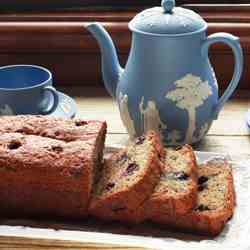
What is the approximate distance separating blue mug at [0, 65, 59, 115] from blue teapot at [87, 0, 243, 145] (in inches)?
5.9

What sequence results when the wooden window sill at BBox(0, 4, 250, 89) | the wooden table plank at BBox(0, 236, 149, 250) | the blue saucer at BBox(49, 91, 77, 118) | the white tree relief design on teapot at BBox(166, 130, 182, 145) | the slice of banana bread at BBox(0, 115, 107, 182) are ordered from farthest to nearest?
1. the wooden window sill at BBox(0, 4, 250, 89)
2. the blue saucer at BBox(49, 91, 77, 118)
3. the white tree relief design on teapot at BBox(166, 130, 182, 145)
4. the slice of banana bread at BBox(0, 115, 107, 182)
5. the wooden table plank at BBox(0, 236, 149, 250)

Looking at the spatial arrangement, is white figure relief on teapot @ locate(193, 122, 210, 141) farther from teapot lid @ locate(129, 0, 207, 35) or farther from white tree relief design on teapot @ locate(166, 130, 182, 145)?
teapot lid @ locate(129, 0, 207, 35)

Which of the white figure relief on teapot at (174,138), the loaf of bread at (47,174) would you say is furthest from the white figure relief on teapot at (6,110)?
the white figure relief on teapot at (174,138)

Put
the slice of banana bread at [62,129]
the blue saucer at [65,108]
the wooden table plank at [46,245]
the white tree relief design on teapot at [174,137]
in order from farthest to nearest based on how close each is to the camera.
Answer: the blue saucer at [65,108] → the white tree relief design on teapot at [174,137] → the slice of banana bread at [62,129] → the wooden table plank at [46,245]

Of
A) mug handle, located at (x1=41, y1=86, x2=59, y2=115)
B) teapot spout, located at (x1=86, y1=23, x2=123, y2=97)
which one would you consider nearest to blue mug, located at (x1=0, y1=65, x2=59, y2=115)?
mug handle, located at (x1=41, y1=86, x2=59, y2=115)

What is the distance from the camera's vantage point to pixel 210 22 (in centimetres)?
136

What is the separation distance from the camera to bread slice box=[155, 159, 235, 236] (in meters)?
0.85

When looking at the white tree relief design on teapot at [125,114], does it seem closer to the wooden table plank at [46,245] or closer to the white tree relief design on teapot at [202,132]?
the white tree relief design on teapot at [202,132]

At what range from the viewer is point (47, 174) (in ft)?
2.88

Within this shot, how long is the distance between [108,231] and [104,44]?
37cm

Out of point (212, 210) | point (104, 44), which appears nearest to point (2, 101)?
point (104, 44)

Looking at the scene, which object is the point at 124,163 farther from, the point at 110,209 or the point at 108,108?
the point at 108,108

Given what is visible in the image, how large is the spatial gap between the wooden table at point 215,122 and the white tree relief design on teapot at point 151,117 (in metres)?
0.09

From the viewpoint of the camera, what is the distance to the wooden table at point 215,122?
1114 millimetres
